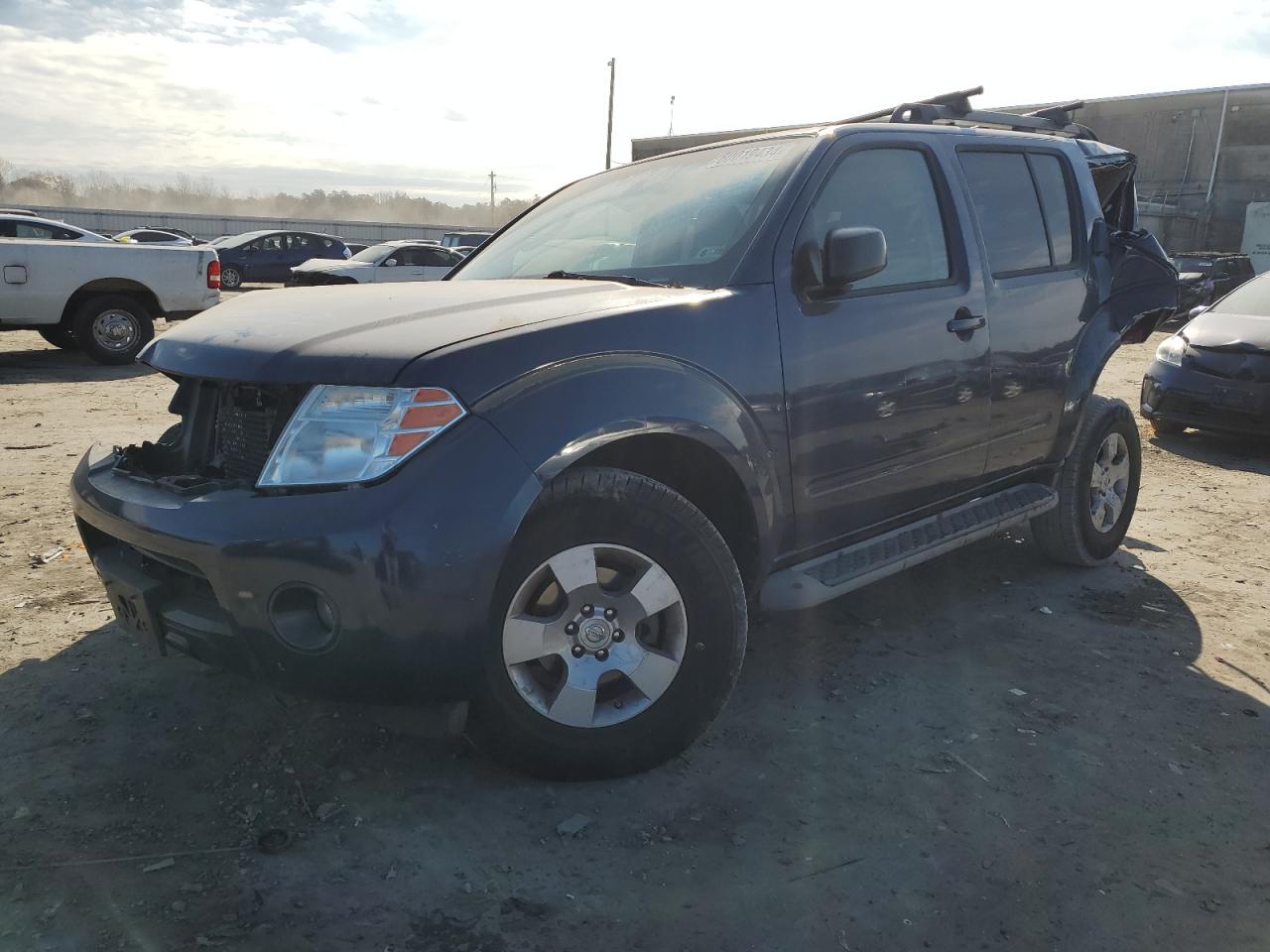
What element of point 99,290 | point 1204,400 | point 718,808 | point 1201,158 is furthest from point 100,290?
point 1201,158

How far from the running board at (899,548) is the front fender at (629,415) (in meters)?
0.15

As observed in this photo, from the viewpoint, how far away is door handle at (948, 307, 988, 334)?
11.4 feet

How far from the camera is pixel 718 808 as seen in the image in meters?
2.56

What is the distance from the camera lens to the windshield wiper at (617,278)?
2957 millimetres

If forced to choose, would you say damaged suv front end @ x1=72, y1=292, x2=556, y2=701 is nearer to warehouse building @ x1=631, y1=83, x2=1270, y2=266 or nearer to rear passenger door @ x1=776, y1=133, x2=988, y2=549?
rear passenger door @ x1=776, y1=133, x2=988, y2=549

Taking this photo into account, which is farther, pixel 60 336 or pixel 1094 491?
pixel 60 336

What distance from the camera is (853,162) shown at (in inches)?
130

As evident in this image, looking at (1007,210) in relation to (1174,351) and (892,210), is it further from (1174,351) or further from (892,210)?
(1174,351)

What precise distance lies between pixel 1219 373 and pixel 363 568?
7.31m

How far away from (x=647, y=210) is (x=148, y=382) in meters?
7.81

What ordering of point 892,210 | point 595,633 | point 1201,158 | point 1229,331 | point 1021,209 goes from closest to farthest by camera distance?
point 595,633 < point 892,210 < point 1021,209 < point 1229,331 < point 1201,158

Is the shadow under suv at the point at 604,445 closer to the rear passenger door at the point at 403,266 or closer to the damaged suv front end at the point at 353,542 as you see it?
the damaged suv front end at the point at 353,542

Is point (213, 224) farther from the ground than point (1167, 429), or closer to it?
farther from the ground

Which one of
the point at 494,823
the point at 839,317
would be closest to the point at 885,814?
the point at 494,823
